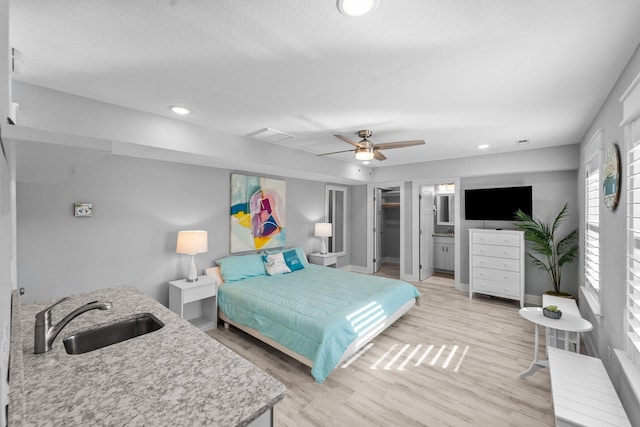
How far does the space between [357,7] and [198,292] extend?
320 cm

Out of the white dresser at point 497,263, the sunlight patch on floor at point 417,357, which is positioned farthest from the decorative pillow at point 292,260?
the white dresser at point 497,263

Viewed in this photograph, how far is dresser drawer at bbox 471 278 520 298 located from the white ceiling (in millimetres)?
→ 2583

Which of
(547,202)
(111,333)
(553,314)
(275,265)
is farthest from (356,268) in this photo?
(111,333)

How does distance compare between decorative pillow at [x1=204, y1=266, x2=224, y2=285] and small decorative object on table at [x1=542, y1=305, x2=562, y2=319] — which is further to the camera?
decorative pillow at [x1=204, y1=266, x2=224, y2=285]

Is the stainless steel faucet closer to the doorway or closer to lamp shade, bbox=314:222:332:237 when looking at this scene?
lamp shade, bbox=314:222:332:237

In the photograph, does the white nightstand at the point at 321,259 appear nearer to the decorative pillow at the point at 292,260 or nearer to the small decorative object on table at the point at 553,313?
the decorative pillow at the point at 292,260

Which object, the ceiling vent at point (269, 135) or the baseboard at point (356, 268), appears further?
the baseboard at point (356, 268)

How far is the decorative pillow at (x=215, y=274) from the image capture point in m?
3.71

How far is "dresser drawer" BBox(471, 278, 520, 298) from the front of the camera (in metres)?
4.36

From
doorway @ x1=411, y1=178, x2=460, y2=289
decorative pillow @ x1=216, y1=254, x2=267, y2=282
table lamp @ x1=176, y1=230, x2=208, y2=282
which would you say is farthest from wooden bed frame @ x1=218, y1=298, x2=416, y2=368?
doorway @ x1=411, y1=178, x2=460, y2=289

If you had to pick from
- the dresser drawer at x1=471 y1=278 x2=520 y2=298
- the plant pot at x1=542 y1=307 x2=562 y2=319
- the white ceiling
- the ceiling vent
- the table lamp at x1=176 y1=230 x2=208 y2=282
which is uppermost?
the white ceiling

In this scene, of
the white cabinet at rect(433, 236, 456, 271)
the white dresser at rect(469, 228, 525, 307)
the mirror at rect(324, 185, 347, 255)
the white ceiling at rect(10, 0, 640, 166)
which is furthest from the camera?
the white cabinet at rect(433, 236, 456, 271)

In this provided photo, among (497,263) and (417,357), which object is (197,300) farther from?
(497,263)

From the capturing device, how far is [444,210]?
6.91m
